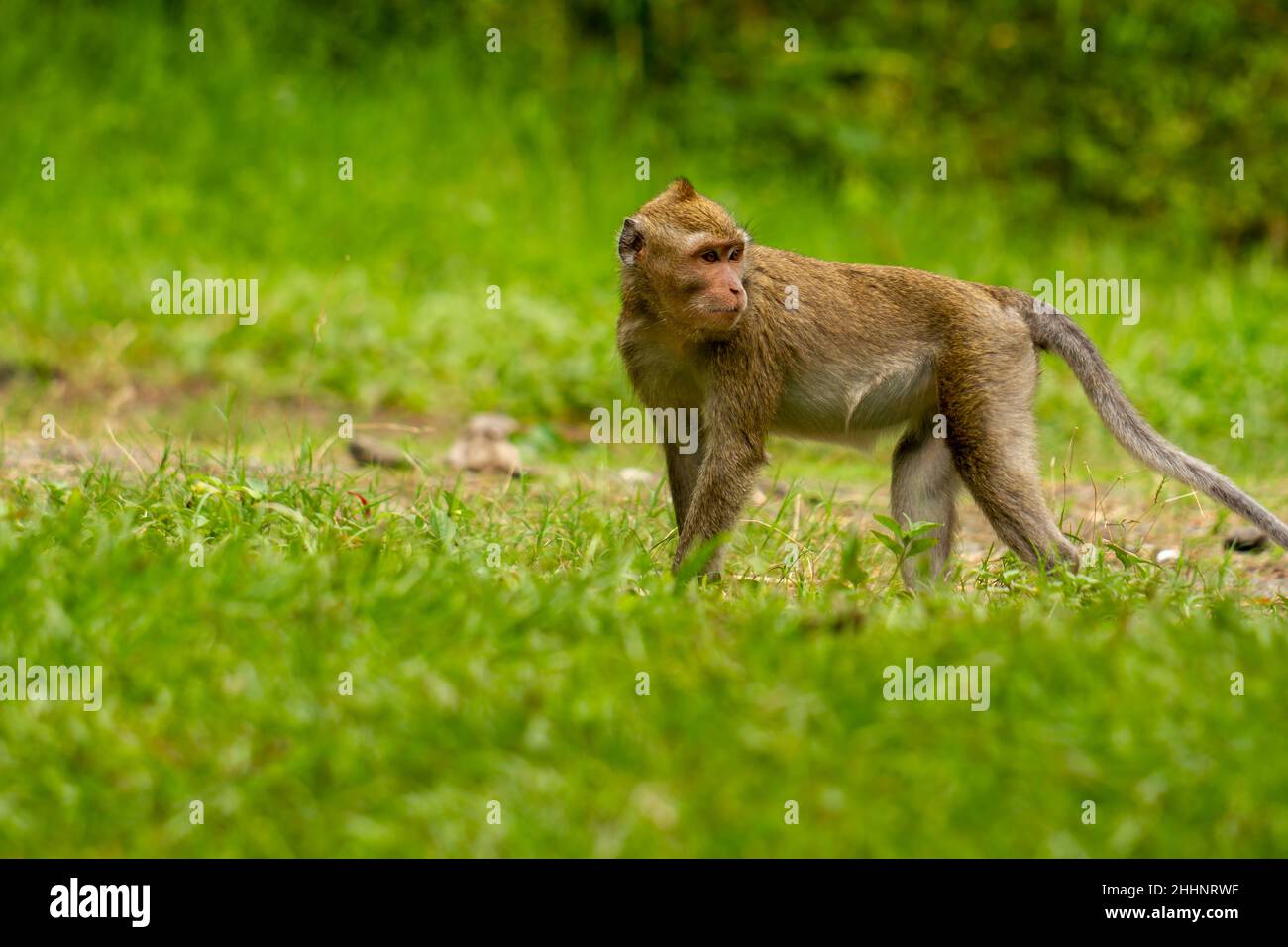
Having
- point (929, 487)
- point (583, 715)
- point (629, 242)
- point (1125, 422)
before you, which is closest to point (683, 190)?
point (629, 242)

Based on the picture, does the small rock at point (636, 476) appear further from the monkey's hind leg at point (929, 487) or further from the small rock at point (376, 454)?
the monkey's hind leg at point (929, 487)

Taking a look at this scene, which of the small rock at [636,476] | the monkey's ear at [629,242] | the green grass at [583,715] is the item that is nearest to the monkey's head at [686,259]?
the monkey's ear at [629,242]

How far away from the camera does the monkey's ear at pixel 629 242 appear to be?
5.70 m

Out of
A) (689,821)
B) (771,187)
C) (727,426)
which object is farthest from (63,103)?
(689,821)

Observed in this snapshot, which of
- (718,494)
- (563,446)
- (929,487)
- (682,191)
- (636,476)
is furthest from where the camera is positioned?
(563,446)

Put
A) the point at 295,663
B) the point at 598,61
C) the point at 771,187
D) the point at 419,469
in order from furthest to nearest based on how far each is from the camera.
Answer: the point at 598,61 < the point at 771,187 < the point at 419,469 < the point at 295,663

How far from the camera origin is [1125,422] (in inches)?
226

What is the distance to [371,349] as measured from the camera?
930 cm

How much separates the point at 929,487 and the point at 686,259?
1246 millimetres

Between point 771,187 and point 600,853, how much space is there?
962 centimetres

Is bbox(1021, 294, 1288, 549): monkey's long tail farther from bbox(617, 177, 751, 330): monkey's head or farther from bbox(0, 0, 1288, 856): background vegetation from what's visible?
bbox(617, 177, 751, 330): monkey's head

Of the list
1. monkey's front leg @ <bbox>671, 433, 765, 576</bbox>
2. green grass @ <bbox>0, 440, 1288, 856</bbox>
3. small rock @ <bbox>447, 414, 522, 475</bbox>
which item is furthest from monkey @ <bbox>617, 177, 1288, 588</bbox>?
small rock @ <bbox>447, 414, 522, 475</bbox>

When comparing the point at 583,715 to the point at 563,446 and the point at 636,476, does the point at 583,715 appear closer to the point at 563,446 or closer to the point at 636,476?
the point at 636,476

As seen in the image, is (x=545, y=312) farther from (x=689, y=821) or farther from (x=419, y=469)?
(x=689, y=821)
